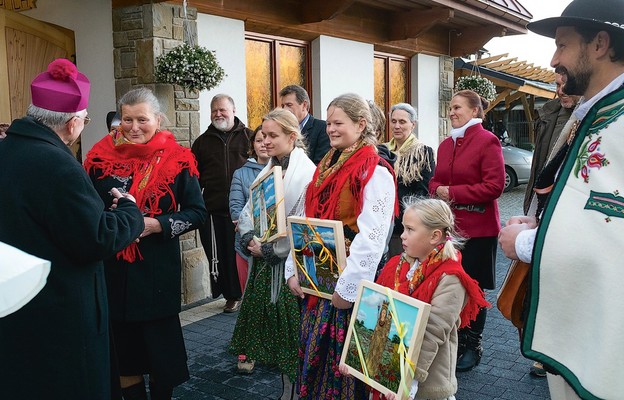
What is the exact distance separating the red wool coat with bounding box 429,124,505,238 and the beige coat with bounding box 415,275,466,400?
65.1 inches

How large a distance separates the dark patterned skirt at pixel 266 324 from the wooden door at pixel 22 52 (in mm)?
3314

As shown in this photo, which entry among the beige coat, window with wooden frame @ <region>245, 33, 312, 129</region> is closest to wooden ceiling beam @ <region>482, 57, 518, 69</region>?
window with wooden frame @ <region>245, 33, 312, 129</region>

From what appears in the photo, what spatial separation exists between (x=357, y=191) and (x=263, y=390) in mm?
1768

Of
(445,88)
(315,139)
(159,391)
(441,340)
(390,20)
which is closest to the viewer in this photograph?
(441,340)

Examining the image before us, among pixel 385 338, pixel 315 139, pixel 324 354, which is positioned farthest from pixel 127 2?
pixel 385 338

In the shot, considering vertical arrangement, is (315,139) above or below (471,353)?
above

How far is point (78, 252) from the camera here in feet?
7.86

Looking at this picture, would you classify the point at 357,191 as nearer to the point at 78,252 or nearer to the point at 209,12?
the point at 78,252

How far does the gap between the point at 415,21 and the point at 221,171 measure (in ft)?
14.7

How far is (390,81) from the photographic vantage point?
963cm

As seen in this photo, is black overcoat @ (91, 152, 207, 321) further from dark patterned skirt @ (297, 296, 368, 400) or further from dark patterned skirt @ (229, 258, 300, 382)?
dark patterned skirt @ (297, 296, 368, 400)

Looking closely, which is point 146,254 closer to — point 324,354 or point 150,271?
point 150,271

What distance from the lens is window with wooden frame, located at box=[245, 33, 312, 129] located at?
7.18 metres

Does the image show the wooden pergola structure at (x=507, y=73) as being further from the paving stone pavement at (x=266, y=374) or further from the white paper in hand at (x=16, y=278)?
the white paper in hand at (x=16, y=278)
